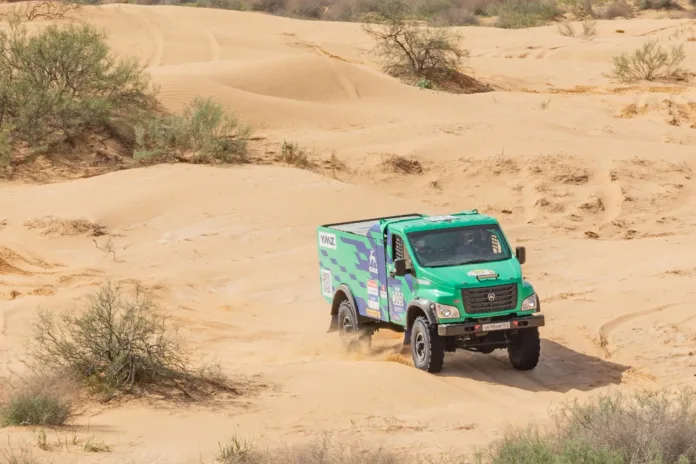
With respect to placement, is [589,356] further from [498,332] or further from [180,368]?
[180,368]

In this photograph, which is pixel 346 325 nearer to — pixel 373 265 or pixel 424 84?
pixel 373 265

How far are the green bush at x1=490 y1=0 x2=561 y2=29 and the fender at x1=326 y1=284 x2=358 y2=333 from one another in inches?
1527

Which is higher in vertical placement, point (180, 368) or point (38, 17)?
point (38, 17)

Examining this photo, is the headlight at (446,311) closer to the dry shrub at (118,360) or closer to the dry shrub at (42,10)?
the dry shrub at (118,360)

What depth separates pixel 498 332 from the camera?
1276 centimetres

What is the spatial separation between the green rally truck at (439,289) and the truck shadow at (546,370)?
237mm

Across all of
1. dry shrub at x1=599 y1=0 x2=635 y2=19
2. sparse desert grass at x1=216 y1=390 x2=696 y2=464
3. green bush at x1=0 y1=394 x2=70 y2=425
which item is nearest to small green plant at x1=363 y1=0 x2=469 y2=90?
dry shrub at x1=599 y1=0 x2=635 y2=19

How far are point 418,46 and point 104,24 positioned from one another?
10.9 metres

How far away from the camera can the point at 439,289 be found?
12.6 metres

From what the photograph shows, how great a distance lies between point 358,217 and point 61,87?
8.80 metres

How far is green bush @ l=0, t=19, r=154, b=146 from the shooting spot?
24047 mm

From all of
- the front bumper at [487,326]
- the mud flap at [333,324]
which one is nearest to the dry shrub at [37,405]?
the front bumper at [487,326]

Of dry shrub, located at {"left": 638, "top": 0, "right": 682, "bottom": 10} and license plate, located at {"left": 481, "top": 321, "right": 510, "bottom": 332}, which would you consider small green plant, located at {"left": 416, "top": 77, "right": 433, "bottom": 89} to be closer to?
license plate, located at {"left": 481, "top": 321, "right": 510, "bottom": 332}

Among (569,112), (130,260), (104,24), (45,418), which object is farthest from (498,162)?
(104,24)
